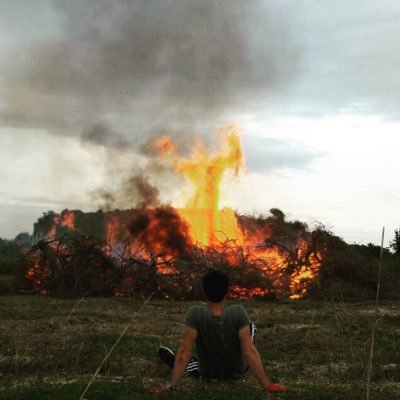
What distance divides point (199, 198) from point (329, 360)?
1711 cm

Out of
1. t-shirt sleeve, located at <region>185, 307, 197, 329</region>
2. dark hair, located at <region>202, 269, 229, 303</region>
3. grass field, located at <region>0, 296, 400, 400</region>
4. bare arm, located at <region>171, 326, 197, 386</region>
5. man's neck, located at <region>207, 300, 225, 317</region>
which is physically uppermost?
dark hair, located at <region>202, 269, 229, 303</region>

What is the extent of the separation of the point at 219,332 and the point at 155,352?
12.8ft

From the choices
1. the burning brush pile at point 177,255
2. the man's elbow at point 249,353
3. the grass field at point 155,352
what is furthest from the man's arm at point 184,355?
the burning brush pile at point 177,255

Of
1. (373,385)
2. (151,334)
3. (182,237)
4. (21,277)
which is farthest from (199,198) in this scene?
(373,385)

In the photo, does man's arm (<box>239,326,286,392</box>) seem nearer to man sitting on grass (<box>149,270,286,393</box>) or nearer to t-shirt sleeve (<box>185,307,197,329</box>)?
man sitting on grass (<box>149,270,286,393</box>)

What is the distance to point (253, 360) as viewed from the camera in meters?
6.39

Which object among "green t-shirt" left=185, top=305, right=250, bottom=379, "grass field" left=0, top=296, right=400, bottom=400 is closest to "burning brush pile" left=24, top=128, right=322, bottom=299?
"grass field" left=0, top=296, right=400, bottom=400

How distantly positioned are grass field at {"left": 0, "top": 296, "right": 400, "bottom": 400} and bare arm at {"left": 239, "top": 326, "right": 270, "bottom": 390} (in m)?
0.18

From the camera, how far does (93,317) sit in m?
14.2

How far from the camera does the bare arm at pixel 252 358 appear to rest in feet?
20.9

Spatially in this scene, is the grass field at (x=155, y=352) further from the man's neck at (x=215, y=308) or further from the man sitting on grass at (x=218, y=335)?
the man's neck at (x=215, y=308)

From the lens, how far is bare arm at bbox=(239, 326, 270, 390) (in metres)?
6.37

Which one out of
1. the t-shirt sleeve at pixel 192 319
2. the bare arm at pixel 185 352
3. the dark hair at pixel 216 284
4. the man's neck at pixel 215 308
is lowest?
the bare arm at pixel 185 352

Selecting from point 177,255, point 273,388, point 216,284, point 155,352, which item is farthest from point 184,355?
point 177,255
